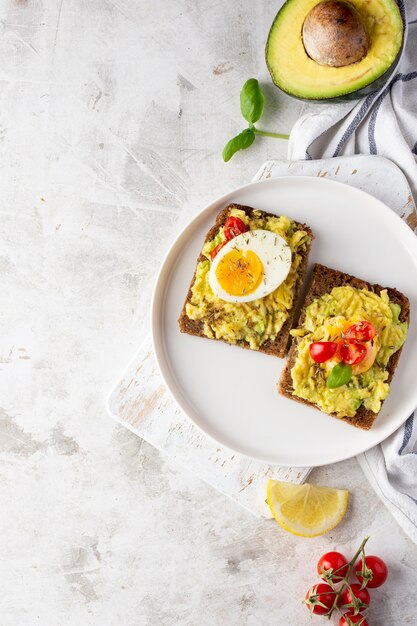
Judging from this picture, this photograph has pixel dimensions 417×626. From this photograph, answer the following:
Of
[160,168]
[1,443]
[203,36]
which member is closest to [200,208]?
[160,168]

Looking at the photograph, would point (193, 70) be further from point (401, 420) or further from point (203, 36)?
point (401, 420)

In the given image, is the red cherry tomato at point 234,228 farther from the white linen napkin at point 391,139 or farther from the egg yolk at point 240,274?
the white linen napkin at point 391,139

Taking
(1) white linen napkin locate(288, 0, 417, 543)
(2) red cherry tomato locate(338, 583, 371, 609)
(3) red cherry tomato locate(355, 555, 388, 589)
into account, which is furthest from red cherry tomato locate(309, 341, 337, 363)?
(2) red cherry tomato locate(338, 583, 371, 609)

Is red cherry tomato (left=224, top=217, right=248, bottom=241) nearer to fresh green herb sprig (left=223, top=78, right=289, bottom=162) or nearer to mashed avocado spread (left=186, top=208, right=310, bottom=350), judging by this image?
mashed avocado spread (left=186, top=208, right=310, bottom=350)

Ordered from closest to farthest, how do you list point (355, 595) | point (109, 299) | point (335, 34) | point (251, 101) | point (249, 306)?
1. point (335, 34)
2. point (249, 306)
3. point (355, 595)
4. point (251, 101)
5. point (109, 299)

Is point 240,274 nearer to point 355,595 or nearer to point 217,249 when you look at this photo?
point 217,249

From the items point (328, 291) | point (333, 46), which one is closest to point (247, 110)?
point (333, 46)
